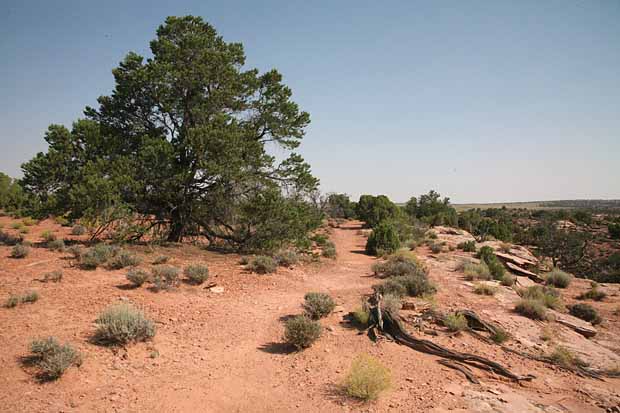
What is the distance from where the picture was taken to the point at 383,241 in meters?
19.0

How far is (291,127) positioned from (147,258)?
323 inches

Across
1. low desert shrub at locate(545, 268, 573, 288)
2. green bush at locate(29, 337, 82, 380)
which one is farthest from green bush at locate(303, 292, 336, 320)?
low desert shrub at locate(545, 268, 573, 288)

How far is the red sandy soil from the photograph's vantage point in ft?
14.3

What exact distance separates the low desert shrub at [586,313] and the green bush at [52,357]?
13.4 metres

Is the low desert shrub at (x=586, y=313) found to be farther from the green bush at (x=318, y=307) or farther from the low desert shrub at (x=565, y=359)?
the green bush at (x=318, y=307)

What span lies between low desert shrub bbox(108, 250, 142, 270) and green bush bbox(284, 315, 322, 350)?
19.9 feet

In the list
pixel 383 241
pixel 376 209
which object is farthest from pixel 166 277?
pixel 376 209

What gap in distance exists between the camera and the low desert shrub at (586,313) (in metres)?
10.0

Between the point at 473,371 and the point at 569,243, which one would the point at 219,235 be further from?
the point at 569,243

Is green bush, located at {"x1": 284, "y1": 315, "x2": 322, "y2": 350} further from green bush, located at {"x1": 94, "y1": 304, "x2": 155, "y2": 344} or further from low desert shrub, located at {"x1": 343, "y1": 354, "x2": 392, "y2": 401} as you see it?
green bush, located at {"x1": 94, "y1": 304, "x2": 155, "y2": 344}

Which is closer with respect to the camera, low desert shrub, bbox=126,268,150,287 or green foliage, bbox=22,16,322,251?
low desert shrub, bbox=126,268,150,287

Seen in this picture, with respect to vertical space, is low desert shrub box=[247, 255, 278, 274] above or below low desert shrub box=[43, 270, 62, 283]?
below

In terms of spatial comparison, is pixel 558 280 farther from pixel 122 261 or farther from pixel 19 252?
pixel 19 252

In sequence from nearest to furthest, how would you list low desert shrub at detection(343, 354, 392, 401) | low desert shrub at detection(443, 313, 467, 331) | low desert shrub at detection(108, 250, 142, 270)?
low desert shrub at detection(343, 354, 392, 401) → low desert shrub at detection(443, 313, 467, 331) → low desert shrub at detection(108, 250, 142, 270)
